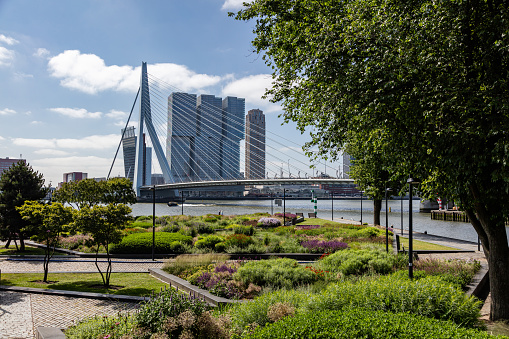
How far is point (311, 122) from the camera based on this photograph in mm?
11500

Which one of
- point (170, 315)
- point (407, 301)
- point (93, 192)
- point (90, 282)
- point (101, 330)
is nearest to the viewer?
point (170, 315)

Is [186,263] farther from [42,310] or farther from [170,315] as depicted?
[170,315]

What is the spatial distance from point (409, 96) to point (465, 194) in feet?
9.82

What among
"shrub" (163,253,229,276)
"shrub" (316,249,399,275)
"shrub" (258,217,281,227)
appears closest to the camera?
"shrub" (316,249,399,275)

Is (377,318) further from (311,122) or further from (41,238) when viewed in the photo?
(41,238)

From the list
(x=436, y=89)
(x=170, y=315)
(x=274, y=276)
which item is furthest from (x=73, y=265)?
(x=436, y=89)

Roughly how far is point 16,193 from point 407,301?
20819 mm

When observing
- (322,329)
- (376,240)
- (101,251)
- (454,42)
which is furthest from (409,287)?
(101,251)

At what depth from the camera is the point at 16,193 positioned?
1889 cm

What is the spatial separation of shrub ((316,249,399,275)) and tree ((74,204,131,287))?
24.5 feet

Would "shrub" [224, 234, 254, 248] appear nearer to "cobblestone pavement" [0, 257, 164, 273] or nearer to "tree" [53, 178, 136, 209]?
"cobblestone pavement" [0, 257, 164, 273]

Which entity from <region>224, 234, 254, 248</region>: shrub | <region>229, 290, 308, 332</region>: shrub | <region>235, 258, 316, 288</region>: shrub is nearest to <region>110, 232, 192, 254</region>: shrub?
<region>224, 234, 254, 248</region>: shrub

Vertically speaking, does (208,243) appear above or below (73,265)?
above

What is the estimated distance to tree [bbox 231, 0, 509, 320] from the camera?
6.47 metres
